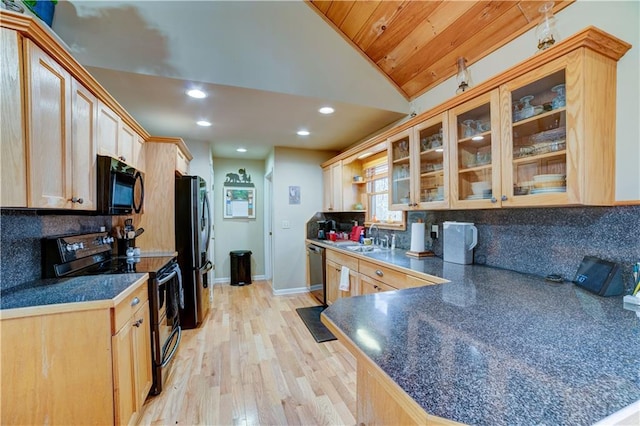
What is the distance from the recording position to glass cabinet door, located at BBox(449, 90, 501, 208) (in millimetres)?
1753

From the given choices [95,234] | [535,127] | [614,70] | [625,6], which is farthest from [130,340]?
[625,6]

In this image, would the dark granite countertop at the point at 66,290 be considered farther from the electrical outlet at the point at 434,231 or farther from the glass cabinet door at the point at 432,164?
the electrical outlet at the point at 434,231

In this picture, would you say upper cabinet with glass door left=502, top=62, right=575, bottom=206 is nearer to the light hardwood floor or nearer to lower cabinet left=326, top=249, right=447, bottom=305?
lower cabinet left=326, top=249, right=447, bottom=305

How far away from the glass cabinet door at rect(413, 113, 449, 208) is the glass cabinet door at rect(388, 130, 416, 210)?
0.12 metres

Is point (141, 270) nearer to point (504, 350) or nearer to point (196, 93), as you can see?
point (196, 93)

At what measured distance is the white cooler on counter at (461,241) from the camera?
6.92 ft

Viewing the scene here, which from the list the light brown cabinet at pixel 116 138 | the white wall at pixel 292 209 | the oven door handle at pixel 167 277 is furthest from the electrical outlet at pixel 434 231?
the light brown cabinet at pixel 116 138

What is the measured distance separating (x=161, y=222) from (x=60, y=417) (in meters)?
1.96

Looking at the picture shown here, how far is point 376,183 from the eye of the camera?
3734 mm

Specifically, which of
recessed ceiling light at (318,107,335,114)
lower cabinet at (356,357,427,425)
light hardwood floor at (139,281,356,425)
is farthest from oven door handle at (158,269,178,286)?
recessed ceiling light at (318,107,335,114)

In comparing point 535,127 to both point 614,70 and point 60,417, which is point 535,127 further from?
point 60,417

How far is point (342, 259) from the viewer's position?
319 cm

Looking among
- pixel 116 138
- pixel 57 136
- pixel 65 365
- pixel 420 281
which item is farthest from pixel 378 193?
pixel 65 365

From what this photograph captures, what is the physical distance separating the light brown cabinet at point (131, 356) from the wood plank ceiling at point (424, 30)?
109 inches
